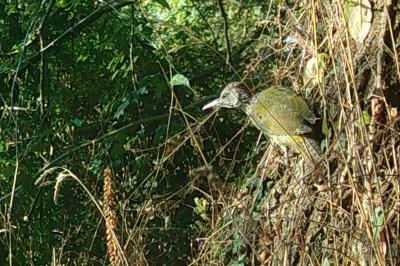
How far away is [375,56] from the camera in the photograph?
8.72 ft

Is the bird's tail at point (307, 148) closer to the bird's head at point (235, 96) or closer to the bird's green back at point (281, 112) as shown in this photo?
the bird's green back at point (281, 112)

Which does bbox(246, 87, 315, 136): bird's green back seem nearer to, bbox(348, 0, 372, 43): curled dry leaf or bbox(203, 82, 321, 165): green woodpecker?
bbox(203, 82, 321, 165): green woodpecker

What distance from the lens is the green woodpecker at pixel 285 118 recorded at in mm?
2822

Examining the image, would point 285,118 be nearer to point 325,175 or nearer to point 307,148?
point 307,148

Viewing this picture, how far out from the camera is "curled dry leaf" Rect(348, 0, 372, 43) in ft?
8.69

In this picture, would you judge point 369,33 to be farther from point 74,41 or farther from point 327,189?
point 74,41

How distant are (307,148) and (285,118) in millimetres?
138

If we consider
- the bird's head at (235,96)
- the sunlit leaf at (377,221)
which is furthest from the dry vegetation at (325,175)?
the bird's head at (235,96)

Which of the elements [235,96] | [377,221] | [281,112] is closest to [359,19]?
[281,112]

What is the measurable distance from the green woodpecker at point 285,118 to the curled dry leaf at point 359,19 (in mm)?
293

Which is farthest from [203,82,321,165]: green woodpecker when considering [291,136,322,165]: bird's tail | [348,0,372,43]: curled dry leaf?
[348,0,372,43]: curled dry leaf

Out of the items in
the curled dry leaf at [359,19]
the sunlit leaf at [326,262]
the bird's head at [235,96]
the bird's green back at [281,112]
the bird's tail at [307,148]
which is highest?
the curled dry leaf at [359,19]

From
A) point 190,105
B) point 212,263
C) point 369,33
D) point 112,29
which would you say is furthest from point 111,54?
point 369,33

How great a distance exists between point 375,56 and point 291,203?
0.46 meters
